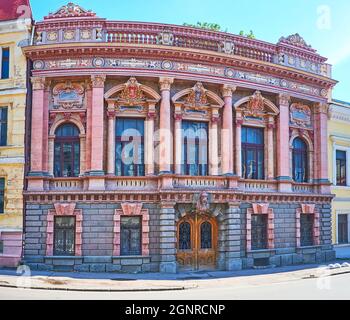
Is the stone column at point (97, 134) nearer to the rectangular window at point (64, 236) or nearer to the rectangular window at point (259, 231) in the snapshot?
the rectangular window at point (64, 236)

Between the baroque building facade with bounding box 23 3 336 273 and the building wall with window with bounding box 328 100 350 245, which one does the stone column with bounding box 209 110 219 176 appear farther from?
the building wall with window with bounding box 328 100 350 245

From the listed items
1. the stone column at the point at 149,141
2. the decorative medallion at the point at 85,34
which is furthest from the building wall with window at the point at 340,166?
the decorative medallion at the point at 85,34

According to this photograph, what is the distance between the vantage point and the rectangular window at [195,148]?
813 inches

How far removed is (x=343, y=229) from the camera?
26406 millimetres

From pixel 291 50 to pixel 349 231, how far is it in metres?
13.5

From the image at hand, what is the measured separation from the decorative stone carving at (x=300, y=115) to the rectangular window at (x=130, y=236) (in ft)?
39.0

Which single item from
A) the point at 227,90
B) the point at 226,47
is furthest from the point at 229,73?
the point at 226,47

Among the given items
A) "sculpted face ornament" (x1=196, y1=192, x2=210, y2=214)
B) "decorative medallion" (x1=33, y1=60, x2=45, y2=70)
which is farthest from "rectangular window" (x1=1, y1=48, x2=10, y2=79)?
"sculpted face ornament" (x1=196, y1=192, x2=210, y2=214)

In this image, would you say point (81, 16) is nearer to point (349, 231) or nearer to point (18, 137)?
point (18, 137)

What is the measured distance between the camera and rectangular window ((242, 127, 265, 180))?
2212cm

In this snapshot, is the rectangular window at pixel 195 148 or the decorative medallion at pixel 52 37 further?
the rectangular window at pixel 195 148

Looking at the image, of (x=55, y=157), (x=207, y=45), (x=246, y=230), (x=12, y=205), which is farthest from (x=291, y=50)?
(x=12, y=205)

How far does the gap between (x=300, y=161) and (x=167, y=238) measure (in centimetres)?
1081

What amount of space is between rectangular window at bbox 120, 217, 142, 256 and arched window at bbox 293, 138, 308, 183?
10763 mm
